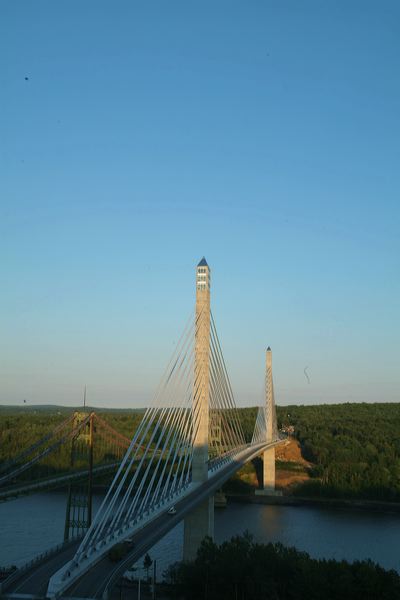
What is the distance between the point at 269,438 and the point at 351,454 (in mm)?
7483

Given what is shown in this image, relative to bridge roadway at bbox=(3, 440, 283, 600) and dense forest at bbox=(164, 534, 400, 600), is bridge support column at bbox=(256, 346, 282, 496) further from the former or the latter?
dense forest at bbox=(164, 534, 400, 600)

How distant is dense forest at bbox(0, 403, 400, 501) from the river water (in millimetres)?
3596

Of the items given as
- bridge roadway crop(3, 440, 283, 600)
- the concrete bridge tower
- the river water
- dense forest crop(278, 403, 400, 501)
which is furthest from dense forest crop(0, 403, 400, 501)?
bridge roadway crop(3, 440, 283, 600)

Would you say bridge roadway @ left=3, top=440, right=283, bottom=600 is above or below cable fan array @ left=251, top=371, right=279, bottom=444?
below

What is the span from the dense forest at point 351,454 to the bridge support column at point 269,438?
2.30 meters

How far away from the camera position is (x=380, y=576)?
640 inches

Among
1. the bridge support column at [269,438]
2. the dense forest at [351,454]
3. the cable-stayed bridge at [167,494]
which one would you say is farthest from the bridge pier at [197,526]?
the dense forest at [351,454]

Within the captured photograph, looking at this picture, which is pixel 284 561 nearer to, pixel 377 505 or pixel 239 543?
pixel 239 543

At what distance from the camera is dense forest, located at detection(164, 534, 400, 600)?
51.9 ft

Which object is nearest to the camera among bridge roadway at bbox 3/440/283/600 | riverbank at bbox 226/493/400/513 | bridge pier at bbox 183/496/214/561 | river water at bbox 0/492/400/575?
bridge roadway at bbox 3/440/283/600

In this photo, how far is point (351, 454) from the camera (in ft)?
171

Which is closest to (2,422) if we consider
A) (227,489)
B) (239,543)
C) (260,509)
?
(227,489)

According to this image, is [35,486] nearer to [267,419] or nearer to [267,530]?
[267,530]

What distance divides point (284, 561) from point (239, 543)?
5.52 ft
